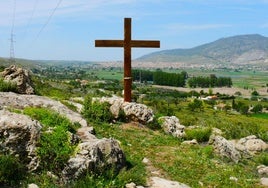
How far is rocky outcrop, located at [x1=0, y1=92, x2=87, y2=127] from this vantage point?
15.4 m

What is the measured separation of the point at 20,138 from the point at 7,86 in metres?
7.81

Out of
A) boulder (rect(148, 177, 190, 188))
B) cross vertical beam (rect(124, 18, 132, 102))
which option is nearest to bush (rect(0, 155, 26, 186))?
boulder (rect(148, 177, 190, 188))

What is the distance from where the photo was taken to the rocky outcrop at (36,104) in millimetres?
15381

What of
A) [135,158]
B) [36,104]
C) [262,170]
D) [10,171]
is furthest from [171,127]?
[10,171]

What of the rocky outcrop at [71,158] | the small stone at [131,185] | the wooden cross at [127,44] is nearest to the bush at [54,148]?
the rocky outcrop at [71,158]

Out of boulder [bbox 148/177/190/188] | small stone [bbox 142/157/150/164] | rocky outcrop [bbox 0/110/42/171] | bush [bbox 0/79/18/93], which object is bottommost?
boulder [bbox 148/177/190/188]

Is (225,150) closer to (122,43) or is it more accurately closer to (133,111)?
(133,111)

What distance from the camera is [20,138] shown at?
35.2 ft

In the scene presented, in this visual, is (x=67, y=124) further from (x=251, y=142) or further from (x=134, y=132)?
(x=251, y=142)

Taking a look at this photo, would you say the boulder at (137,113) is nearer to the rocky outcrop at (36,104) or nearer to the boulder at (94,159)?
the rocky outcrop at (36,104)

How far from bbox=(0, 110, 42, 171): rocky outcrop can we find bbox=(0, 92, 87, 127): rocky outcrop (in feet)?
13.1

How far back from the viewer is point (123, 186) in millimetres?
10234

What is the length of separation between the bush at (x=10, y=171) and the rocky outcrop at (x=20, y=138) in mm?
449

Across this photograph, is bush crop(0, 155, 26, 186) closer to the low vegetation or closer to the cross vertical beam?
the low vegetation
